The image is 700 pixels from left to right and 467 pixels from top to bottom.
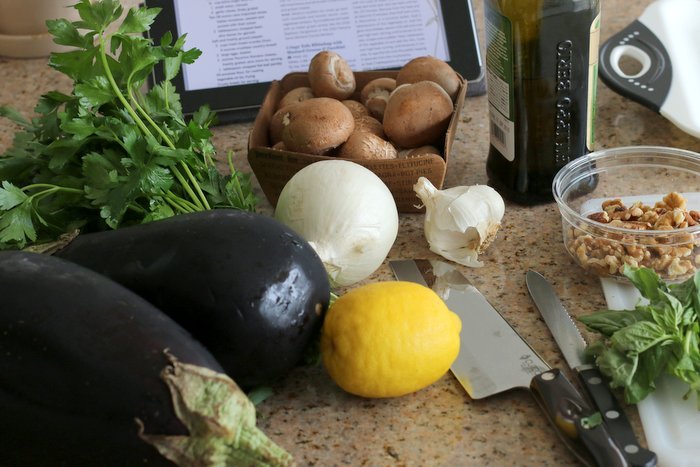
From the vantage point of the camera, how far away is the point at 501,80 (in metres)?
1.09

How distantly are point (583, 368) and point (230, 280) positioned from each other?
1.13ft

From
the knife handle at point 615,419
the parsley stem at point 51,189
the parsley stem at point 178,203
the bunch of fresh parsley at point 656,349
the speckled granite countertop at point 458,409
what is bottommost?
the speckled granite countertop at point 458,409

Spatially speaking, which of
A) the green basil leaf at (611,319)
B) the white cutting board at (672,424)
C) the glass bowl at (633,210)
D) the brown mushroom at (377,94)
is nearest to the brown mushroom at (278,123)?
the brown mushroom at (377,94)

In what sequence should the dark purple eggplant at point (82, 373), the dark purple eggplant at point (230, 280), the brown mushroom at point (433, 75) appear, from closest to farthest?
the dark purple eggplant at point (82, 373)
the dark purple eggplant at point (230, 280)
the brown mushroom at point (433, 75)

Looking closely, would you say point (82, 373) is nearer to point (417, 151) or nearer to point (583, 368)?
point (583, 368)

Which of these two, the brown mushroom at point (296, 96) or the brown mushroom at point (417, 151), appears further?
the brown mushroom at point (296, 96)

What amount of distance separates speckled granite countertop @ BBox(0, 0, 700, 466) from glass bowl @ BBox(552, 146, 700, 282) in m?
0.04

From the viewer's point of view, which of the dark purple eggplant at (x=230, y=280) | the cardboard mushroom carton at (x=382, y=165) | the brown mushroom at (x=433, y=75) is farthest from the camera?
the brown mushroom at (x=433, y=75)

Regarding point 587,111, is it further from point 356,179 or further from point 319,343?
point 319,343

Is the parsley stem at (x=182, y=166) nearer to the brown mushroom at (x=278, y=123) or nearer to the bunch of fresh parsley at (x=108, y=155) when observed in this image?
the bunch of fresh parsley at (x=108, y=155)

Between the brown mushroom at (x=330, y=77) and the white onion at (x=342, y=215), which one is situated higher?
the brown mushroom at (x=330, y=77)

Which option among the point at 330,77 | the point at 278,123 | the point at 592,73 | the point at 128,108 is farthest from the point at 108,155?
the point at 592,73

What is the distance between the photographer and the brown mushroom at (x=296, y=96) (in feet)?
4.00

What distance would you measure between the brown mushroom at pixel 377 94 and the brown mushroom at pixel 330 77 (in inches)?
1.0
